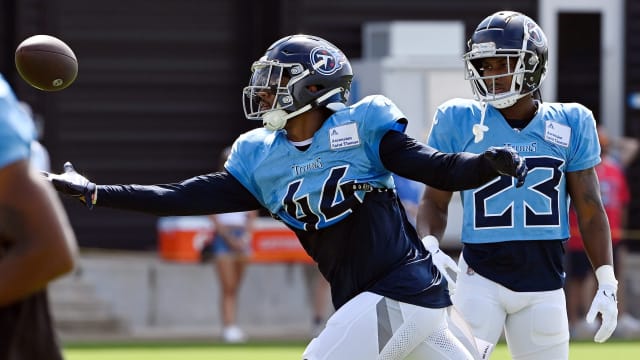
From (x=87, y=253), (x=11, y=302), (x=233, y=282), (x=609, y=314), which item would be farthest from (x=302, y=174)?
(x=87, y=253)

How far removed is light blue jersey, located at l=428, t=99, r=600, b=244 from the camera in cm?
591

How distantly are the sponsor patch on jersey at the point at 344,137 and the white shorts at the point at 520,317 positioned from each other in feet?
3.06

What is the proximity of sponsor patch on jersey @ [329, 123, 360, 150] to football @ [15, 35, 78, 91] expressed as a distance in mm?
1306

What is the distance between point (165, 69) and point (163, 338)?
313cm

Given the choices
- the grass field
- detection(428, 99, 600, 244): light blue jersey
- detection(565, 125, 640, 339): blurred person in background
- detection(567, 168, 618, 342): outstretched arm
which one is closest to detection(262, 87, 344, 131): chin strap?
detection(428, 99, 600, 244): light blue jersey

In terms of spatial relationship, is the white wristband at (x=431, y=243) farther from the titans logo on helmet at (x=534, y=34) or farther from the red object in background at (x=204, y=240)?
the red object in background at (x=204, y=240)

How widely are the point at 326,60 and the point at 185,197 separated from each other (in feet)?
2.30

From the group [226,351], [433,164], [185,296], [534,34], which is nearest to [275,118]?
[433,164]

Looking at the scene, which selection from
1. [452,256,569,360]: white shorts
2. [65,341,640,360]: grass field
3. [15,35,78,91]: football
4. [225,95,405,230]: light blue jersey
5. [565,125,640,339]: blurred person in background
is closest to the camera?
[225,95,405,230]: light blue jersey

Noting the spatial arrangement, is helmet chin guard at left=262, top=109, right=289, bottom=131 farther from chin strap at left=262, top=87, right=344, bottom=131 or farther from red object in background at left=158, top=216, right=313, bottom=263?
red object in background at left=158, top=216, right=313, bottom=263

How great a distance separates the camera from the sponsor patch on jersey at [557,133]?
5.91m

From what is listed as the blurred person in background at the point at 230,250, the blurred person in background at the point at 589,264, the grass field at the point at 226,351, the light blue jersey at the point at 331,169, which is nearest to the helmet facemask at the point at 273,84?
the light blue jersey at the point at 331,169

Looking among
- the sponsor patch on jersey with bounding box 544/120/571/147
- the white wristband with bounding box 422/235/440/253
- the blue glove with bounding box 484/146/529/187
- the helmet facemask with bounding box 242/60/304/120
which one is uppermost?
the helmet facemask with bounding box 242/60/304/120

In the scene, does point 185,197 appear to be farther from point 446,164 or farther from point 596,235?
point 596,235
